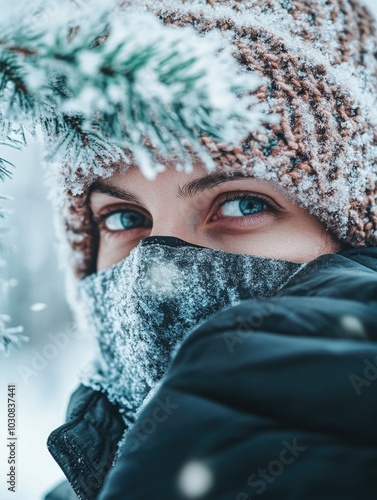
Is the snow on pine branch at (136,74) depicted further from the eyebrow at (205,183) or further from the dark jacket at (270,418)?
the eyebrow at (205,183)

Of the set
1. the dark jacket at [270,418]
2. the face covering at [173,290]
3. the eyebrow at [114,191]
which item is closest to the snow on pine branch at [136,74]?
the dark jacket at [270,418]

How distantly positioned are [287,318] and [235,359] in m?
0.12

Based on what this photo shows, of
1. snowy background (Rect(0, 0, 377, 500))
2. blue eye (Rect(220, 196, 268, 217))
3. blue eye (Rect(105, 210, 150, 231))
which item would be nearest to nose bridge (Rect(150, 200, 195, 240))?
blue eye (Rect(220, 196, 268, 217))

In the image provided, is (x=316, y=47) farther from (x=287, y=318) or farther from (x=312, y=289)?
(x=287, y=318)

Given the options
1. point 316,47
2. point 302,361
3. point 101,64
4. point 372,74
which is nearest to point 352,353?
point 302,361

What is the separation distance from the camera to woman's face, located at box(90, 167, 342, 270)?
136cm

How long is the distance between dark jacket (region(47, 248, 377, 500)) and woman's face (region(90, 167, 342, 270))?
0.55 metres

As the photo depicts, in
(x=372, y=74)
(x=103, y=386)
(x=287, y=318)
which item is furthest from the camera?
(x=103, y=386)

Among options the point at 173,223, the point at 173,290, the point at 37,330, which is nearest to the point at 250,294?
the point at 173,290

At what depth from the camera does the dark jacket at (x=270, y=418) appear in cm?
70

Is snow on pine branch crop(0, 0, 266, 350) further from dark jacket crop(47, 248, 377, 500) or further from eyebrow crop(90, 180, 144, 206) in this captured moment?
eyebrow crop(90, 180, 144, 206)

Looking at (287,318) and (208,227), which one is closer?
(287,318)

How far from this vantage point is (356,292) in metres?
0.85

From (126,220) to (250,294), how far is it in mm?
637
